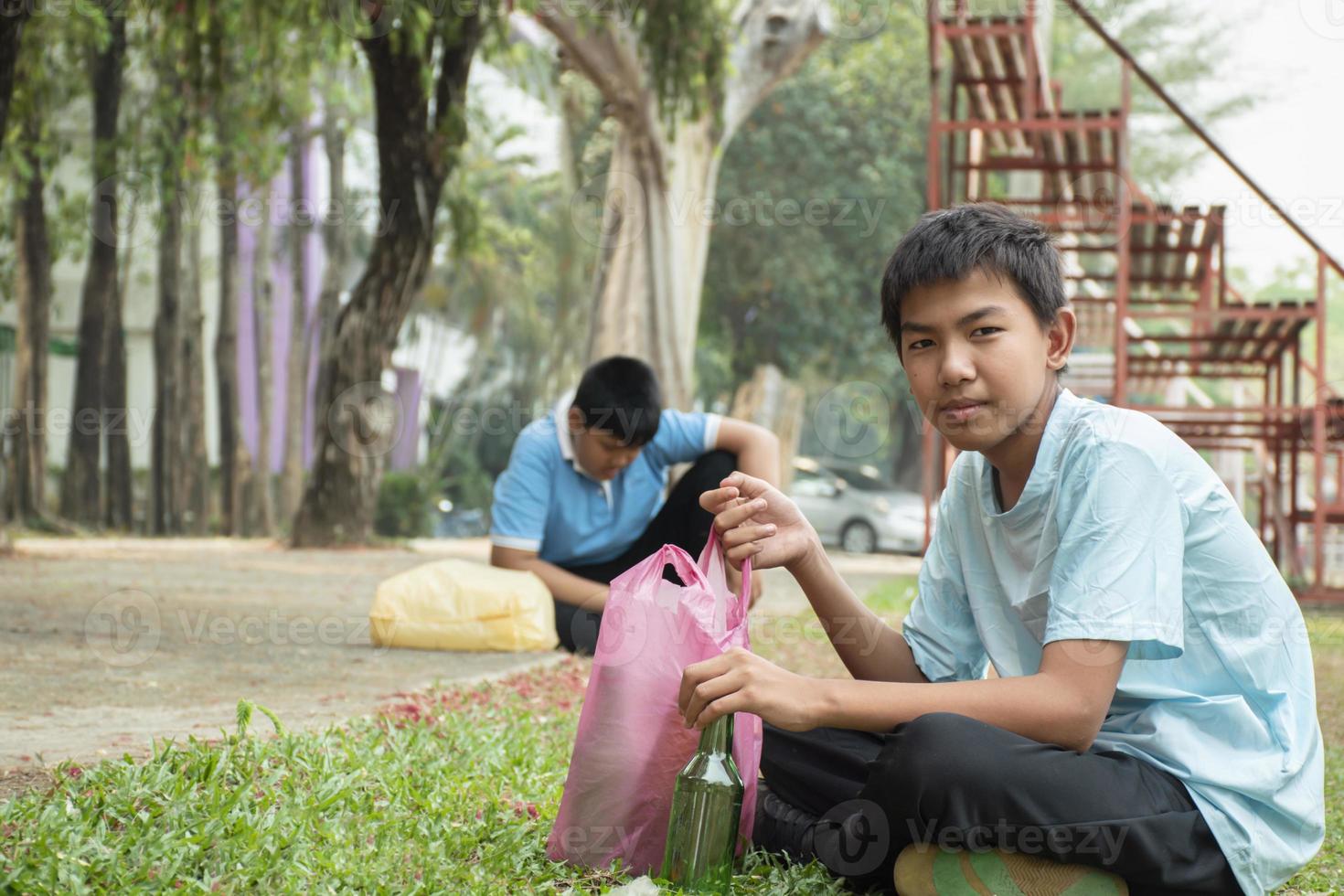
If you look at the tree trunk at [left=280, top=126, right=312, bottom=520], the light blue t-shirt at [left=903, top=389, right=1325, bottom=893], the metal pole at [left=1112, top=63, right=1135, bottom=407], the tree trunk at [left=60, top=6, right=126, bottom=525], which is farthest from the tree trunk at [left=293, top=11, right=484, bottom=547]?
the light blue t-shirt at [left=903, top=389, right=1325, bottom=893]

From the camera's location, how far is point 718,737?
7.10ft

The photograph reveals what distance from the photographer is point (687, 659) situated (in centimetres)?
226

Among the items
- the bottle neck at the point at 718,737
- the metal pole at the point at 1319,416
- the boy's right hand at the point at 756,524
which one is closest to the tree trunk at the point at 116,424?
the metal pole at the point at 1319,416

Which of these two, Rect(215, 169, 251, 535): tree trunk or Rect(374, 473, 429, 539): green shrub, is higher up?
Rect(215, 169, 251, 535): tree trunk

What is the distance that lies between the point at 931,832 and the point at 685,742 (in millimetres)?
466

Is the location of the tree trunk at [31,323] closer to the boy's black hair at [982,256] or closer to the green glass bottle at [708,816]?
the green glass bottle at [708,816]

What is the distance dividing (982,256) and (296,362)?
18.9m

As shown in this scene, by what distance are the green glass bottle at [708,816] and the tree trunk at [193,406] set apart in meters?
14.8

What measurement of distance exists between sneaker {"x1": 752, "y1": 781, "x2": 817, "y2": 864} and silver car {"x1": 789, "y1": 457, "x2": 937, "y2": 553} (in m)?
14.1

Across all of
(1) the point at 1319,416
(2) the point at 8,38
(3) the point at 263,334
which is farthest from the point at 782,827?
(3) the point at 263,334

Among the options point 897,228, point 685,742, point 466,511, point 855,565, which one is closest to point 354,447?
point 855,565

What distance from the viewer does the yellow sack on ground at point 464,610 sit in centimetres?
501

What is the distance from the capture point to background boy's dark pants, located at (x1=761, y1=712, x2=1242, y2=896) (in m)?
1.95

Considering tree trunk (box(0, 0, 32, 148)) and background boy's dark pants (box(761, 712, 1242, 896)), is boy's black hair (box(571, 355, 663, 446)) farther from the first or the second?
tree trunk (box(0, 0, 32, 148))
